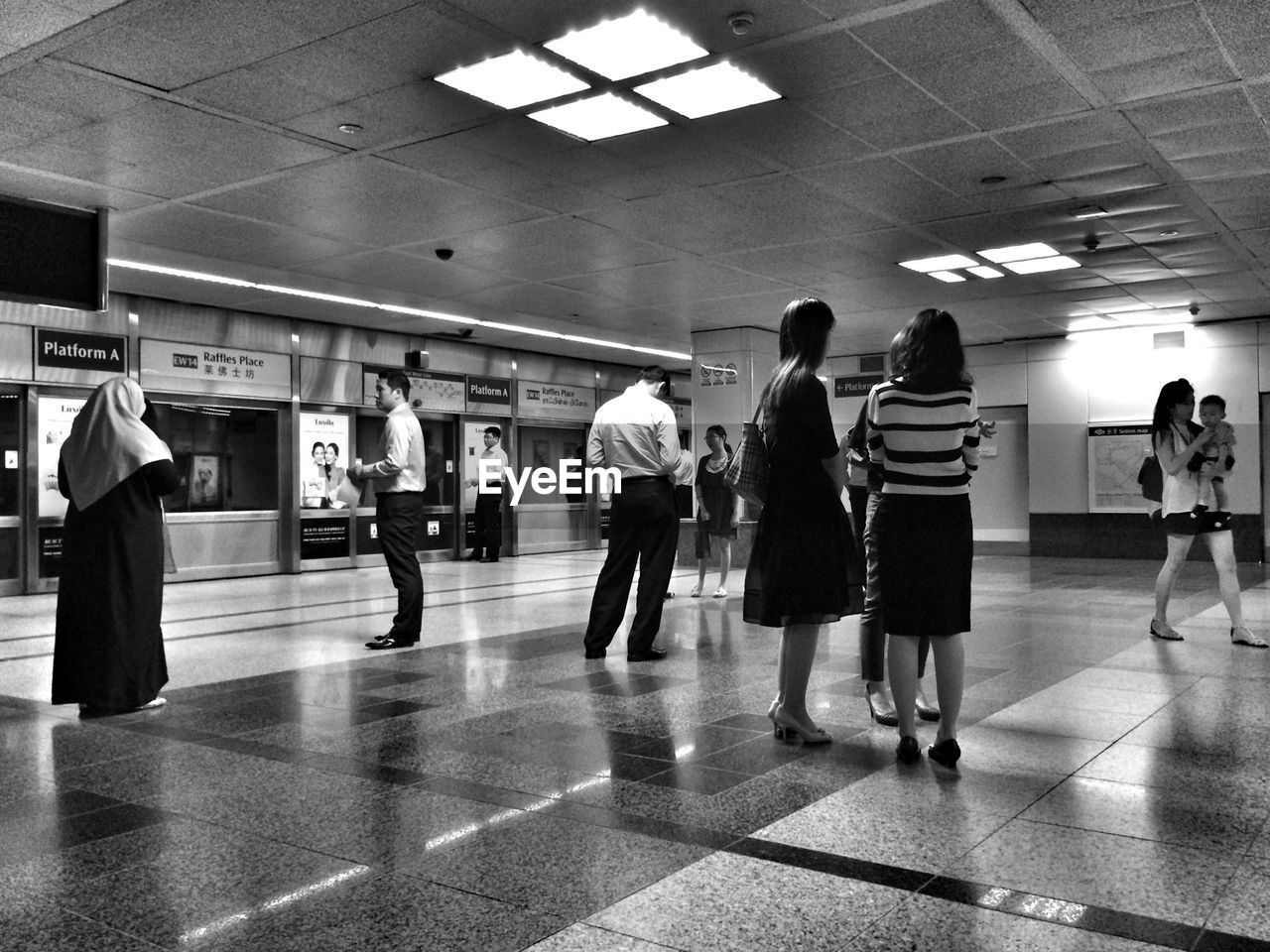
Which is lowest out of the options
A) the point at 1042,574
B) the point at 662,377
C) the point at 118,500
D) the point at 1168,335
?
the point at 1042,574

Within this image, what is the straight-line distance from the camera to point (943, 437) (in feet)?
12.9

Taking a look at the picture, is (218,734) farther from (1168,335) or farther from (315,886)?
(1168,335)

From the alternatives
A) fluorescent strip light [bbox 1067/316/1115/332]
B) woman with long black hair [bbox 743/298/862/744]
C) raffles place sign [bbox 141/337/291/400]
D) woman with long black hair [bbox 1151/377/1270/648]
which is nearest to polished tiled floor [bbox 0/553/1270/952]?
woman with long black hair [bbox 743/298/862/744]

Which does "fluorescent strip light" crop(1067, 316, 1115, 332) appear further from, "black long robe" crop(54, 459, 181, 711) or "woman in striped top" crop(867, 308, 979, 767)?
"black long robe" crop(54, 459, 181, 711)

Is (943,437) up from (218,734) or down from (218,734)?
up

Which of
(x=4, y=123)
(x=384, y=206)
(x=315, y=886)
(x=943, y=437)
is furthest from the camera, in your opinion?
(x=384, y=206)

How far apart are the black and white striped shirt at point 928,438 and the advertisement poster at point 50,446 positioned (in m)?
10.8

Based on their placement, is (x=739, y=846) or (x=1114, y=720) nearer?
(x=739, y=846)

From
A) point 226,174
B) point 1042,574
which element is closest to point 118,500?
point 226,174

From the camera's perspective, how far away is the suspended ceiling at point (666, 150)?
5410 mm

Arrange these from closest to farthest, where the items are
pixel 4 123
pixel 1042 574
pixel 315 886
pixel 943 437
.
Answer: pixel 315 886
pixel 943 437
pixel 4 123
pixel 1042 574

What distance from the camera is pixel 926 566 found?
393 cm

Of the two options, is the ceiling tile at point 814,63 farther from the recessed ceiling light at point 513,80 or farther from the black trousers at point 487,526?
the black trousers at point 487,526

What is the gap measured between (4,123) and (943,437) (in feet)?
19.4
